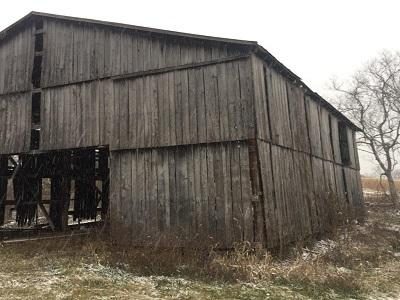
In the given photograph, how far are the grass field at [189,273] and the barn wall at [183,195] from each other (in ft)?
1.97

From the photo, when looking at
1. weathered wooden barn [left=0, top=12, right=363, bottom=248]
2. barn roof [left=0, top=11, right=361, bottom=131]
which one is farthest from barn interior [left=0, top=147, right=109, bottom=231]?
barn roof [left=0, top=11, right=361, bottom=131]

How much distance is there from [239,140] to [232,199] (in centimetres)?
163

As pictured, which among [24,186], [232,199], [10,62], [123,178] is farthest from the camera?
[24,186]

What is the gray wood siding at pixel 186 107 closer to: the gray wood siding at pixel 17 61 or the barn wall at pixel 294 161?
the barn wall at pixel 294 161

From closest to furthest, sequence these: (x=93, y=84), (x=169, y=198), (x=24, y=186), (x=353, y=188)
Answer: (x=169, y=198)
(x=93, y=84)
(x=24, y=186)
(x=353, y=188)

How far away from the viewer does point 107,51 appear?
1351cm

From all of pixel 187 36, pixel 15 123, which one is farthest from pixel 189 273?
pixel 15 123

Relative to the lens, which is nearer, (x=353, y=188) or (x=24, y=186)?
(x=24, y=186)

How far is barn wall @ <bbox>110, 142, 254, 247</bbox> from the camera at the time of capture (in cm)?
1091

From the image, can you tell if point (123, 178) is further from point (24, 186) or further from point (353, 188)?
point (353, 188)

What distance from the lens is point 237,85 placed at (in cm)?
1143

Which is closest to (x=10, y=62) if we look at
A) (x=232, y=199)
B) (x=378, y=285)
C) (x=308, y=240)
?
(x=232, y=199)

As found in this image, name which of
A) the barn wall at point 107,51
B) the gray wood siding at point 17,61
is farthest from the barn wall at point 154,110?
the gray wood siding at point 17,61

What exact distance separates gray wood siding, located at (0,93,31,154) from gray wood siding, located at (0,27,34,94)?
404 mm
